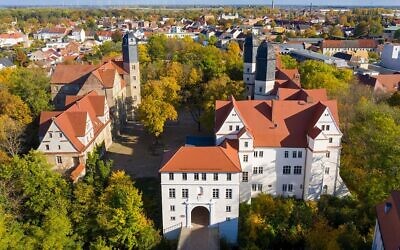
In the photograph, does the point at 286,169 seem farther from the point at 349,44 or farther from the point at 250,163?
the point at 349,44

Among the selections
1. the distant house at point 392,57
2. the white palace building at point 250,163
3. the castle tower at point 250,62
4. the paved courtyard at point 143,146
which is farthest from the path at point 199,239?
the distant house at point 392,57

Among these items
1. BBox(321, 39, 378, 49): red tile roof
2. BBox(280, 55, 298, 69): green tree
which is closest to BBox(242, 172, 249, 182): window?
BBox(280, 55, 298, 69): green tree

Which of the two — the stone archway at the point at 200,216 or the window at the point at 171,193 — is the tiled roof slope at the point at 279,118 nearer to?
the window at the point at 171,193

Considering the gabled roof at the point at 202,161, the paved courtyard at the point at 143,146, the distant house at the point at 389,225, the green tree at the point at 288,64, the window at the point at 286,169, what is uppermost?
the green tree at the point at 288,64

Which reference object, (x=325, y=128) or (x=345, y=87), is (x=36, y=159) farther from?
(x=345, y=87)

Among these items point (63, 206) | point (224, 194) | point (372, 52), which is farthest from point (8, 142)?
point (372, 52)

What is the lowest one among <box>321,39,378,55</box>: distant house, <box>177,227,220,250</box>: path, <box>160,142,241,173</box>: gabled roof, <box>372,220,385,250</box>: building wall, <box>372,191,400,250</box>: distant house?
<box>177,227,220,250</box>: path

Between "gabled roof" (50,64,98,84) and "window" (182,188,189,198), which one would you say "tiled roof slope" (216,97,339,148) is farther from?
"gabled roof" (50,64,98,84)

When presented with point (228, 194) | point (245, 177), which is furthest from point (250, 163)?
point (228, 194)
